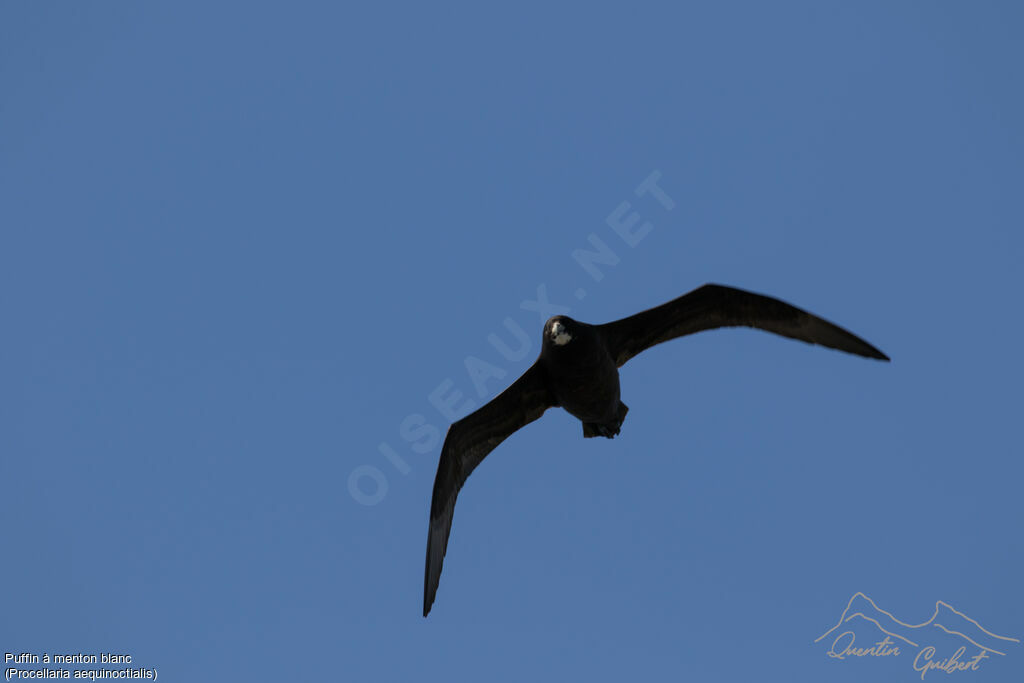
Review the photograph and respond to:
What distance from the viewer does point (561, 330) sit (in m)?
13.9

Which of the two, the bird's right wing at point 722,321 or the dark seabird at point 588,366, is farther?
the bird's right wing at point 722,321

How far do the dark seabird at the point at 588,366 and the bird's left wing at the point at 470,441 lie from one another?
2 centimetres

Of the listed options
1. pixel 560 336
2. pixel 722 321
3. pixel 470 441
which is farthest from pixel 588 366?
pixel 470 441

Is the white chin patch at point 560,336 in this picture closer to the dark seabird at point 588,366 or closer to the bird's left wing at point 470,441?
the dark seabird at point 588,366

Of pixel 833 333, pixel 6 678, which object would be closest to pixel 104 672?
pixel 6 678

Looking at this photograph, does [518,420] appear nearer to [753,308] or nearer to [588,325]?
[588,325]

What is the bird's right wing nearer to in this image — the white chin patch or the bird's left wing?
the white chin patch

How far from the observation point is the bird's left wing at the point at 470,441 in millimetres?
15336

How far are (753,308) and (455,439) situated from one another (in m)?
5.71

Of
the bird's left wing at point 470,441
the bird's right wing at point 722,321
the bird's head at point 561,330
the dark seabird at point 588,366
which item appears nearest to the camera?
the bird's head at point 561,330

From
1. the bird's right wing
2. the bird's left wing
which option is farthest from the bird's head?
the bird's left wing

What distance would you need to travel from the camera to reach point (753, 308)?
14.8 metres

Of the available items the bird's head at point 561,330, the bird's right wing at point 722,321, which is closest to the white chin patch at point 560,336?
the bird's head at point 561,330

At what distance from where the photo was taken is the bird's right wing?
1461cm
